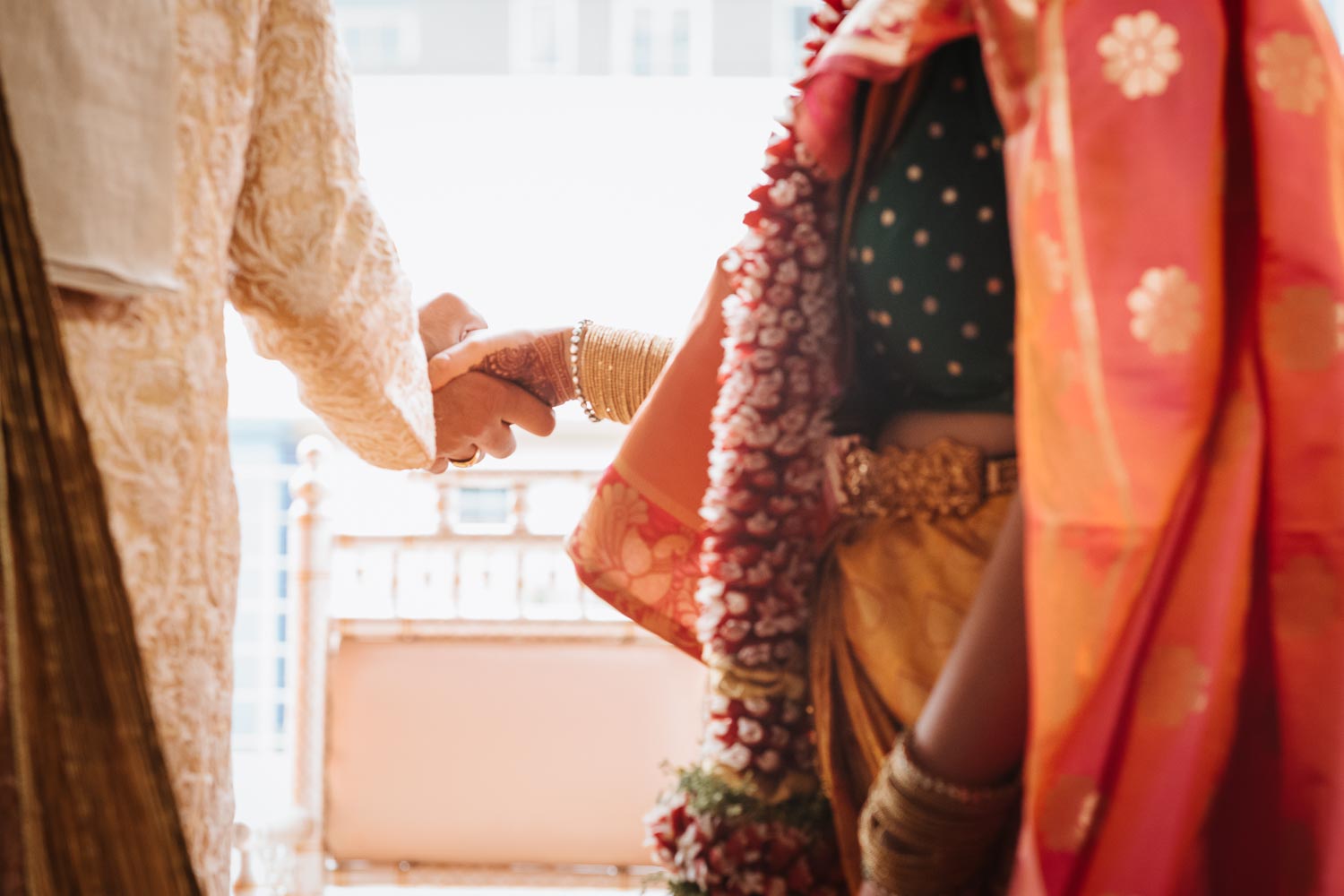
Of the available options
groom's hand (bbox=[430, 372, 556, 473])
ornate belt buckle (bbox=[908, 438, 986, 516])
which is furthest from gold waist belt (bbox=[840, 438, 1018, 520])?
groom's hand (bbox=[430, 372, 556, 473])

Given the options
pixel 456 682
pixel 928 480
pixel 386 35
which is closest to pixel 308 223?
pixel 928 480

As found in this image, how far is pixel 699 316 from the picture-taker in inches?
28.1

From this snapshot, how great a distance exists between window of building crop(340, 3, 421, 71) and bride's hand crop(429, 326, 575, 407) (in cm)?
175

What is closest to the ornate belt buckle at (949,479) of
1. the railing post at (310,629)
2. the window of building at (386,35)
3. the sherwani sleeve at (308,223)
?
the sherwani sleeve at (308,223)

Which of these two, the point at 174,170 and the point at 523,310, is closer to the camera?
the point at 174,170

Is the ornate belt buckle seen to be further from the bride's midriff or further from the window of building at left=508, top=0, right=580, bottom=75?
the window of building at left=508, top=0, right=580, bottom=75

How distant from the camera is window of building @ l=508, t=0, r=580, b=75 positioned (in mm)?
2537

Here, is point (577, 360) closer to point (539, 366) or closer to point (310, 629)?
point (539, 366)

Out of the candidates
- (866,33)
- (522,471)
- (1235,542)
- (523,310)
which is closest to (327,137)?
(866,33)

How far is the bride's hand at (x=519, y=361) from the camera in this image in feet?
3.37

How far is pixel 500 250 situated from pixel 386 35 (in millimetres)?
581

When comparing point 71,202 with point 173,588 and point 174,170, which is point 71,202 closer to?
point 174,170

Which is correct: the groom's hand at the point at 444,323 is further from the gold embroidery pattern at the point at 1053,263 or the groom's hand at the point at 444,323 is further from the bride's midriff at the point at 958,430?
Result: the gold embroidery pattern at the point at 1053,263

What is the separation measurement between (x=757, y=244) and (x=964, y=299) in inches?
4.6
